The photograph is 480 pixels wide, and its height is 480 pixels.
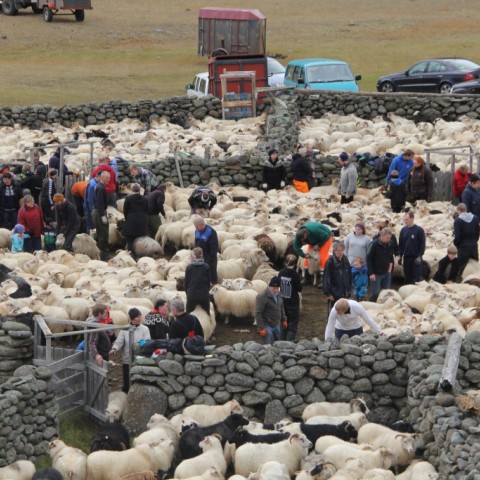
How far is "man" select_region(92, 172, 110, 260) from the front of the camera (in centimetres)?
2598

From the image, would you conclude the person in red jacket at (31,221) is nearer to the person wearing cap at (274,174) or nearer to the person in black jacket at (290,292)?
the person in black jacket at (290,292)

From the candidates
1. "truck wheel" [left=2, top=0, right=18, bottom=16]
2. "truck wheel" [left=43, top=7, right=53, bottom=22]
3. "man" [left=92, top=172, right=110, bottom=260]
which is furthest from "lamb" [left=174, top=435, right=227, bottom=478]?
"truck wheel" [left=2, top=0, right=18, bottom=16]

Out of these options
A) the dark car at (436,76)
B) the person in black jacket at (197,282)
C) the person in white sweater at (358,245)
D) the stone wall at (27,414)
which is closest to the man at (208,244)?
the person in black jacket at (197,282)

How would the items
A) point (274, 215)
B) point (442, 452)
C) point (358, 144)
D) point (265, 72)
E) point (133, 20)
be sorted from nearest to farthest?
Answer: point (442, 452) → point (274, 215) → point (358, 144) → point (265, 72) → point (133, 20)

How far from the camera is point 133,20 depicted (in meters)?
65.4

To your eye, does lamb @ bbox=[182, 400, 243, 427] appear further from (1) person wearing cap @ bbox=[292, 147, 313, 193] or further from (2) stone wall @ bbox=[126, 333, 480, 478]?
Answer: (1) person wearing cap @ bbox=[292, 147, 313, 193]

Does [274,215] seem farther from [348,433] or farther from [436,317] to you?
[348,433]

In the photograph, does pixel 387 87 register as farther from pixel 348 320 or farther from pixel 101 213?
pixel 348 320

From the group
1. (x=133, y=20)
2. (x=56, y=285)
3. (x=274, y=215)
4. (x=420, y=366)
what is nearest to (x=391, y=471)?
(x=420, y=366)

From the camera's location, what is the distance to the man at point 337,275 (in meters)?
20.8

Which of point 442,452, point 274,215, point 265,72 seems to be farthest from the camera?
point 265,72

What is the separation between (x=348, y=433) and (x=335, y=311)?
266cm

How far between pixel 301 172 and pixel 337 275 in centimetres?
994

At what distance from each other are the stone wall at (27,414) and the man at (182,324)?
1971 mm
